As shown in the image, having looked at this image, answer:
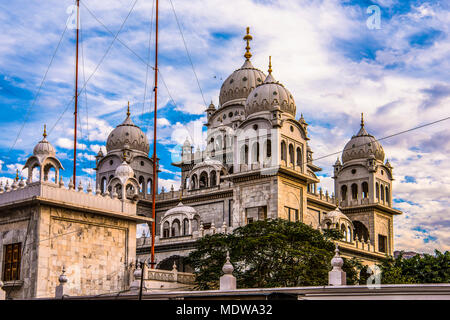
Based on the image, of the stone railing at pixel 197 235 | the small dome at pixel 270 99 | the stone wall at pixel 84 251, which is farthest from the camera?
the small dome at pixel 270 99

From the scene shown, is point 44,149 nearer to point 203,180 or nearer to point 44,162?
point 44,162

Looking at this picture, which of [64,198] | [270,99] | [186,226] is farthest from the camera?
[186,226]

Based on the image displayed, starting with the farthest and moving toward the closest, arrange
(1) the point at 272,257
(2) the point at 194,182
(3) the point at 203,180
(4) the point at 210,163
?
(2) the point at 194,182
(3) the point at 203,180
(4) the point at 210,163
(1) the point at 272,257

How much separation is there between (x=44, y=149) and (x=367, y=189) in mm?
33845

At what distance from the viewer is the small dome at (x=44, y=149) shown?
29859 millimetres

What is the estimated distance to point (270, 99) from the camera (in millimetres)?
45125

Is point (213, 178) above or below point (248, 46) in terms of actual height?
below

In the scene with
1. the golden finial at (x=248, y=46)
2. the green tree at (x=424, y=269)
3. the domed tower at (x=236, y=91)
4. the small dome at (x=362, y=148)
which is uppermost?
the golden finial at (x=248, y=46)

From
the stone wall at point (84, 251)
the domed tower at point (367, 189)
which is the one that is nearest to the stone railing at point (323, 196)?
the domed tower at point (367, 189)

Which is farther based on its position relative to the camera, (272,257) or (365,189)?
(365,189)

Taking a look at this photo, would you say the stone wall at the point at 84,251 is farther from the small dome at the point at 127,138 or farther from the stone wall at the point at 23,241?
the small dome at the point at 127,138

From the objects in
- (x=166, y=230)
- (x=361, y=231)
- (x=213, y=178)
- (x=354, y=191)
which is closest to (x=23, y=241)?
(x=166, y=230)

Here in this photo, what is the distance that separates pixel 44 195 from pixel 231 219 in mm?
21487
